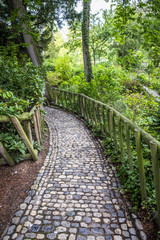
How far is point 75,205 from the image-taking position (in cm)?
271

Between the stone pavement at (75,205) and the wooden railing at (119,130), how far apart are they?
53 centimetres

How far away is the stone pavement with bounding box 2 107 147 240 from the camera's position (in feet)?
7.30

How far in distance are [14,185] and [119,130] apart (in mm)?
2616

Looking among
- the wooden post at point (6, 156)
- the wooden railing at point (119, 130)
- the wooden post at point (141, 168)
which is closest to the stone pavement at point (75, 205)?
the wooden post at point (141, 168)

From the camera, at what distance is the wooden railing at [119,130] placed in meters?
2.14

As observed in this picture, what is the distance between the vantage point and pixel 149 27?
3506mm

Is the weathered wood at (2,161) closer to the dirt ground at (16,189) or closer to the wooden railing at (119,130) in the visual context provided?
the dirt ground at (16,189)

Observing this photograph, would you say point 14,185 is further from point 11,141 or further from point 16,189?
point 11,141

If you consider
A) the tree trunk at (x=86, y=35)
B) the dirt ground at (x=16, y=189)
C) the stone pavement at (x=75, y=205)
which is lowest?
the stone pavement at (x=75, y=205)

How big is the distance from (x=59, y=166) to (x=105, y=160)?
1243 millimetres

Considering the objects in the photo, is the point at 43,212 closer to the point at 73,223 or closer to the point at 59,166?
the point at 73,223

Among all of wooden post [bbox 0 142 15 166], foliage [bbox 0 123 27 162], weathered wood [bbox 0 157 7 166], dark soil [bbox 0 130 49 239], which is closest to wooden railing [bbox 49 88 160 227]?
dark soil [bbox 0 130 49 239]

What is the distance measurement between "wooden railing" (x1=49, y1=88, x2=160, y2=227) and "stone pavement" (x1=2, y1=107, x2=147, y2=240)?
0.53m

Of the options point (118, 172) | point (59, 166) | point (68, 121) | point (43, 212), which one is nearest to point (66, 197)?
point (43, 212)
